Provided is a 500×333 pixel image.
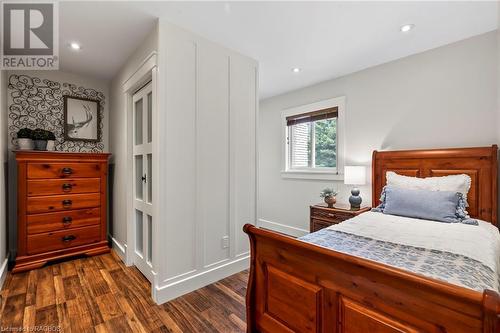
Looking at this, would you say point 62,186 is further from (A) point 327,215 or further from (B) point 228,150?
(A) point 327,215

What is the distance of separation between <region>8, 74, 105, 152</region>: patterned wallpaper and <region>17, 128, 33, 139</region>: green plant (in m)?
0.27

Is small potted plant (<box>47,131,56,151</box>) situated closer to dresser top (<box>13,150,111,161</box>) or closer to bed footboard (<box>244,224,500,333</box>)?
dresser top (<box>13,150,111,161</box>)

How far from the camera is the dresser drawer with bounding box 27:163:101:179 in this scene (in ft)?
8.89

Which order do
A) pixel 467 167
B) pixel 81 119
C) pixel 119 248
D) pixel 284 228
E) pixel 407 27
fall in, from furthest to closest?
pixel 284 228 → pixel 81 119 → pixel 119 248 → pixel 467 167 → pixel 407 27

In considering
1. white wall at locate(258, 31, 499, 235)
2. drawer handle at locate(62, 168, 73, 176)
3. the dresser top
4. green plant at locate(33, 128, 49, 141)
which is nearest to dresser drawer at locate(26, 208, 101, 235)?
drawer handle at locate(62, 168, 73, 176)

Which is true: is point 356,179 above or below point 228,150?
below

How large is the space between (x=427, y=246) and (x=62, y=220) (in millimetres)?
3768

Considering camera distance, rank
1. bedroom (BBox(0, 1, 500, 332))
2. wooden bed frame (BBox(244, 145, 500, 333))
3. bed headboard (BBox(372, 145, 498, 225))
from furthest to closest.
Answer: bed headboard (BBox(372, 145, 498, 225))
bedroom (BBox(0, 1, 500, 332))
wooden bed frame (BBox(244, 145, 500, 333))

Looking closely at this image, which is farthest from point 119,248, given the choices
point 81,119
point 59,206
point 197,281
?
point 81,119

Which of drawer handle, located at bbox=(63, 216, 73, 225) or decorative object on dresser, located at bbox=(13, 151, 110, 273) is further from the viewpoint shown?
drawer handle, located at bbox=(63, 216, 73, 225)

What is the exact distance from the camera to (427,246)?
1495 millimetres

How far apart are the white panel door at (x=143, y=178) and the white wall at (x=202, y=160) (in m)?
0.38

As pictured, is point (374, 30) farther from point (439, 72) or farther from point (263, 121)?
point (263, 121)

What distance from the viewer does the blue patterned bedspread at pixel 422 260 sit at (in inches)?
43.9
